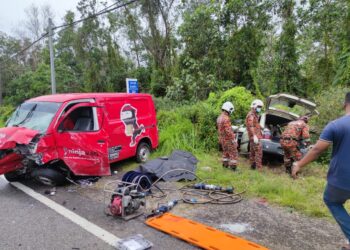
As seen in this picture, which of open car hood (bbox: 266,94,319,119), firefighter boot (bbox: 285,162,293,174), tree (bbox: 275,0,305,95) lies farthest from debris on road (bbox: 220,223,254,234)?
tree (bbox: 275,0,305,95)

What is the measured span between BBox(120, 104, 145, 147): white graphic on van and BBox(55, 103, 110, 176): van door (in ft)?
2.69

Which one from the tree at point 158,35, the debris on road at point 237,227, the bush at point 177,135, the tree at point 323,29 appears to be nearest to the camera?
the debris on road at point 237,227

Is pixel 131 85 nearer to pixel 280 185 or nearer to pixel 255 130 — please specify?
pixel 255 130

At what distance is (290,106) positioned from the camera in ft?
28.1

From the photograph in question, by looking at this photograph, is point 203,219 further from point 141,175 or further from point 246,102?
point 246,102

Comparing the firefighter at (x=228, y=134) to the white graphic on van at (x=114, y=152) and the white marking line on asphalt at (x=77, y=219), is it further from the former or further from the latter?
the white marking line on asphalt at (x=77, y=219)

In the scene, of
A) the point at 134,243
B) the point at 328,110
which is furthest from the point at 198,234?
the point at 328,110

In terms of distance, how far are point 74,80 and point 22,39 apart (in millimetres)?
16751

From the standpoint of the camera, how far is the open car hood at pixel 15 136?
5.64m

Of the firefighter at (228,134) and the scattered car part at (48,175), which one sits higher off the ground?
the firefighter at (228,134)

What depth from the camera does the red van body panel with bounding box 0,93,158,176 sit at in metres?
5.74

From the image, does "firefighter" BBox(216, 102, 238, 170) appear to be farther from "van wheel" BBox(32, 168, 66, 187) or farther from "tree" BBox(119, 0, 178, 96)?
"tree" BBox(119, 0, 178, 96)

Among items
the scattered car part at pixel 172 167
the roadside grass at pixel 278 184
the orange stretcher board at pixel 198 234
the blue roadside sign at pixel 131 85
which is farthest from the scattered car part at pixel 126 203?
the blue roadside sign at pixel 131 85

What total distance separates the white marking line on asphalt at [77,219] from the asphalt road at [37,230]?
7 centimetres
